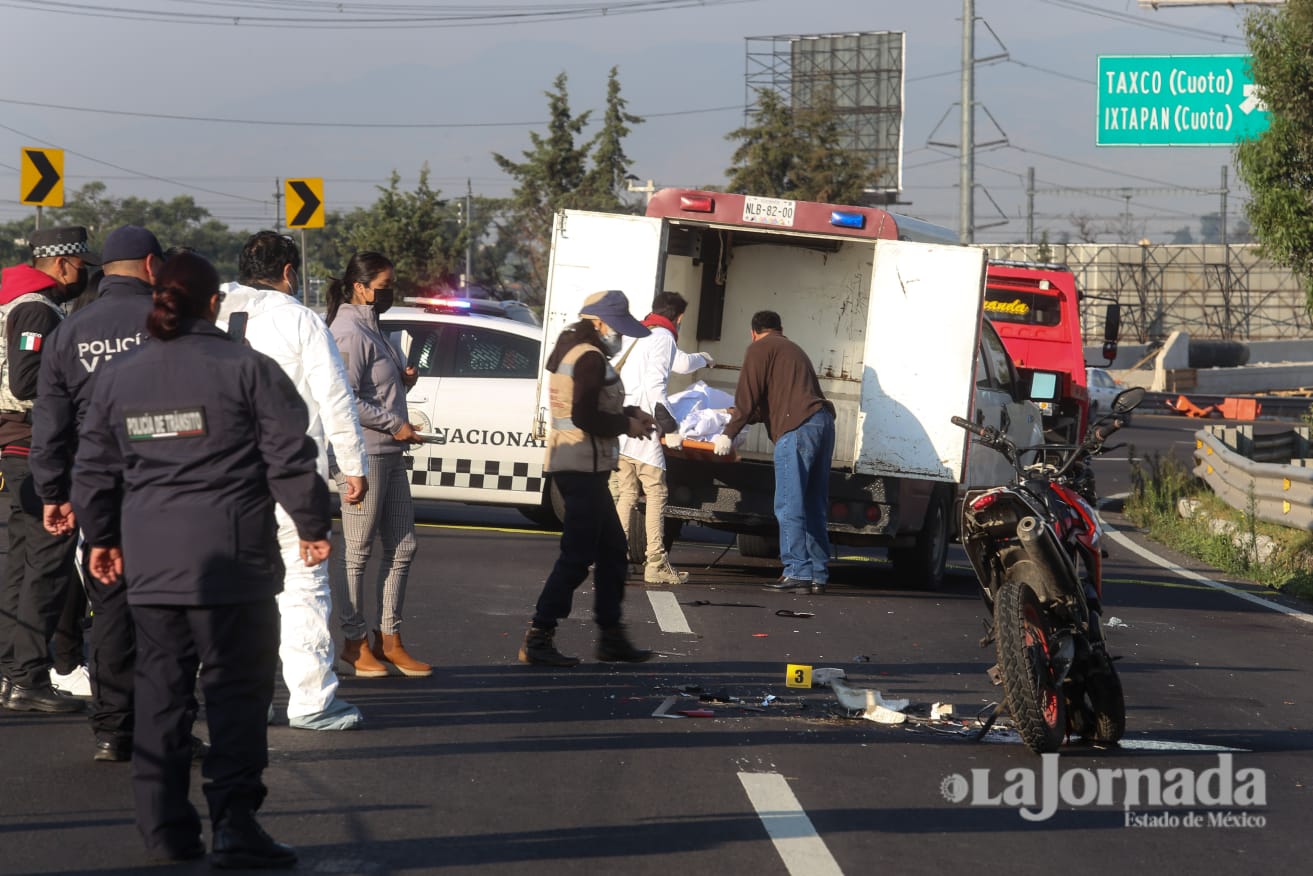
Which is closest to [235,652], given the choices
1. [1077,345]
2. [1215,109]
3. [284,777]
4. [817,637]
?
[284,777]

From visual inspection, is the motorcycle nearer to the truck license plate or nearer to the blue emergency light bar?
the blue emergency light bar

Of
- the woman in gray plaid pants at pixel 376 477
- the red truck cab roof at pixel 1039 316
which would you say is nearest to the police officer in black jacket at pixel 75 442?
the woman in gray plaid pants at pixel 376 477

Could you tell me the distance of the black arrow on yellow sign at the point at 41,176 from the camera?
19781 millimetres

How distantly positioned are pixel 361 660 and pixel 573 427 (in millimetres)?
1572

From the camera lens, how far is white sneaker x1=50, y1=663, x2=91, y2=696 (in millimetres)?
7352

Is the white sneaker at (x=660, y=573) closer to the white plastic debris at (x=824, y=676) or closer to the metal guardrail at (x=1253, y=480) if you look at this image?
the white plastic debris at (x=824, y=676)

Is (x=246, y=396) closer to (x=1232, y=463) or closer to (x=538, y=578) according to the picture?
(x=538, y=578)

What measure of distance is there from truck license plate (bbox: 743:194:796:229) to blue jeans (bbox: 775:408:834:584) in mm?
1426

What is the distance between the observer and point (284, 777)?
19.9 feet

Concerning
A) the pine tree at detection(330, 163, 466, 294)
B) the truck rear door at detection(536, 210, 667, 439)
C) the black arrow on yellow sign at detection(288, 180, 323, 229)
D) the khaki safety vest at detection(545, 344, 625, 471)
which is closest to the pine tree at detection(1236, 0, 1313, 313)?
the truck rear door at detection(536, 210, 667, 439)

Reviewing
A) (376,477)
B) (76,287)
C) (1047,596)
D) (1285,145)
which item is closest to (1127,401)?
(1047,596)

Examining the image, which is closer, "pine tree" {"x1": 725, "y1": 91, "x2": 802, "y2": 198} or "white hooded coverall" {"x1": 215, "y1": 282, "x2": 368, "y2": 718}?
"white hooded coverall" {"x1": 215, "y1": 282, "x2": 368, "y2": 718}

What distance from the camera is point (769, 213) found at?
12156 millimetres

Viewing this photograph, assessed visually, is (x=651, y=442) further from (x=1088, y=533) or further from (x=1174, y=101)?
(x=1174, y=101)
